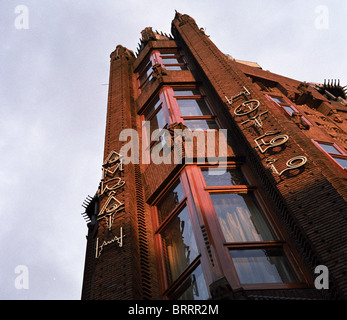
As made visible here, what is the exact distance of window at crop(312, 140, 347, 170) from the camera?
1175 cm

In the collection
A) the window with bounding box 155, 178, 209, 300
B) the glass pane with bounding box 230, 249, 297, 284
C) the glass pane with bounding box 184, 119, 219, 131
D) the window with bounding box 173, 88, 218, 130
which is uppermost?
the window with bounding box 173, 88, 218, 130

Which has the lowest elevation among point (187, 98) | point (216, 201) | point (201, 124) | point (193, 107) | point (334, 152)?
point (216, 201)

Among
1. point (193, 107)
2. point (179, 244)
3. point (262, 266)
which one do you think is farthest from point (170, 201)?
point (193, 107)

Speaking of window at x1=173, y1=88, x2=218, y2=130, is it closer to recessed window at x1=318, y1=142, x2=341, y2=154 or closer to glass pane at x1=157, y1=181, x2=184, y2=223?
glass pane at x1=157, y1=181, x2=184, y2=223

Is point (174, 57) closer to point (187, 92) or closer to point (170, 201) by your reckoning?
point (187, 92)

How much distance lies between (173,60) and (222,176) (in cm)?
1066

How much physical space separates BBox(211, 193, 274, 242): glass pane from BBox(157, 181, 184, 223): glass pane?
1118 mm

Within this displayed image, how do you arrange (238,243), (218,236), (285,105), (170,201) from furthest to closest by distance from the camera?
(285,105) → (170,201) → (218,236) → (238,243)

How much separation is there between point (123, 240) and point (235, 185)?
3.16m

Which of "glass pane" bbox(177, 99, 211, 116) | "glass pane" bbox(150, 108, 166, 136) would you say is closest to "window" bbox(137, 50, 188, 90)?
"glass pane" bbox(150, 108, 166, 136)

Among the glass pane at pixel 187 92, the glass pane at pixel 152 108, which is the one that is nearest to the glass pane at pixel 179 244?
the glass pane at pixel 152 108

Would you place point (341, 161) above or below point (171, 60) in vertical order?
below

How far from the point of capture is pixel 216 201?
373 inches
